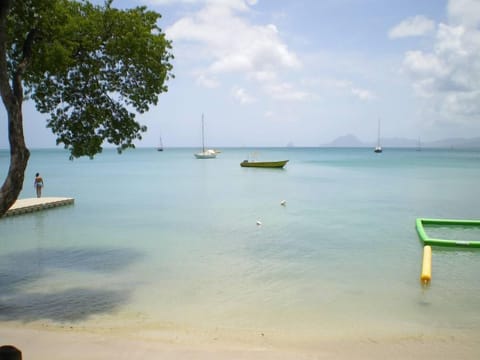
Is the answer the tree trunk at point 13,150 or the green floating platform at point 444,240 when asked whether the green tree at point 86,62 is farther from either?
the green floating platform at point 444,240

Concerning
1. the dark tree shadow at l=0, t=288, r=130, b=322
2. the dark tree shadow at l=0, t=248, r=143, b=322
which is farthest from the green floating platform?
the dark tree shadow at l=0, t=288, r=130, b=322

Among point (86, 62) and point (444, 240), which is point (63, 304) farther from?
point (444, 240)

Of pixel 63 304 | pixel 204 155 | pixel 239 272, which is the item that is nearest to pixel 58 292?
pixel 63 304

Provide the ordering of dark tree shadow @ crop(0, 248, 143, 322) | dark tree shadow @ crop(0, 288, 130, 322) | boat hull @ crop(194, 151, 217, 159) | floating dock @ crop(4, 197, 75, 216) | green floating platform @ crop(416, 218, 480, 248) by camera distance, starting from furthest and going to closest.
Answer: boat hull @ crop(194, 151, 217, 159), floating dock @ crop(4, 197, 75, 216), green floating platform @ crop(416, 218, 480, 248), dark tree shadow @ crop(0, 248, 143, 322), dark tree shadow @ crop(0, 288, 130, 322)

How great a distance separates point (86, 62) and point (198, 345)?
22.3 feet

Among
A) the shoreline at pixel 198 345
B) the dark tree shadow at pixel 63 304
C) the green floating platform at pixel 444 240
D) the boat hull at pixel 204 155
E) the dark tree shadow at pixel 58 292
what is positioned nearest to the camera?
the shoreline at pixel 198 345

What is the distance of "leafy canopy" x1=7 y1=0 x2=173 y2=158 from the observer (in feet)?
28.2

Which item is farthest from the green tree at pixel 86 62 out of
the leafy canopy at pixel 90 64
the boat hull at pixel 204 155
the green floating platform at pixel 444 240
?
the boat hull at pixel 204 155

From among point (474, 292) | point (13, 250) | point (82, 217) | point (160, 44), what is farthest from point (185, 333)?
point (82, 217)

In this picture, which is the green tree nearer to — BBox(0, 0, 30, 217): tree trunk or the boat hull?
BBox(0, 0, 30, 217): tree trunk

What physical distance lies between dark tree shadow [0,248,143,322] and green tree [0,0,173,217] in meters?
3.52

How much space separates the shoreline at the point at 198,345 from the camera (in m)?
7.08

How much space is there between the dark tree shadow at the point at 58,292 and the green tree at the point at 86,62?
3.52 meters

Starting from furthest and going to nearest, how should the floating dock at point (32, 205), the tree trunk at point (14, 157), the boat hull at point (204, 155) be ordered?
the boat hull at point (204, 155) → the floating dock at point (32, 205) → the tree trunk at point (14, 157)
